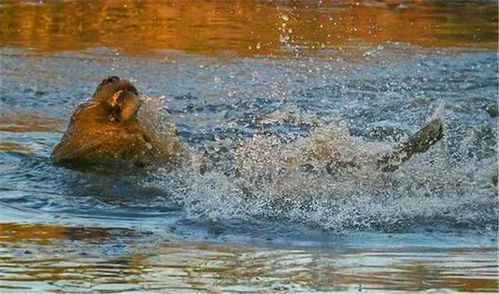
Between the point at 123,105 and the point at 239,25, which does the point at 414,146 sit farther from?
the point at 239,25

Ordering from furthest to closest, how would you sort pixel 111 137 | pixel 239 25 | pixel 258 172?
1. pixel 239 25
2. pixel 111 137
3. pixel 258 172

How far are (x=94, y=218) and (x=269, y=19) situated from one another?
1261cm

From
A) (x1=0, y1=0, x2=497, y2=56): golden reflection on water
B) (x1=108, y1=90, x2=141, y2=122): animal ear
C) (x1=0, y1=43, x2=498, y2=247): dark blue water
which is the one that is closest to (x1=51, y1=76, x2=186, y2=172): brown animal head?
(x1=108, y1=90, x2=141, y2=122): animal ear

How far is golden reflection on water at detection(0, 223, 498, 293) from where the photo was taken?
5.96 meters

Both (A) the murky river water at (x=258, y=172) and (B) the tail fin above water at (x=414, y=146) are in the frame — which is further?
(B) the tail fin above water at (x=414, y=146)

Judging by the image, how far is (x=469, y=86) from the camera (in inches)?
572

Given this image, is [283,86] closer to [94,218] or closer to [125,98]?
[125,98]

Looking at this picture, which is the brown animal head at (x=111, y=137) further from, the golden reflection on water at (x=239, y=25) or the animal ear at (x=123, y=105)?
the golden reflection on water at (x=239, y=25)

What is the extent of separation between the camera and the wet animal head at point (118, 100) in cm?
978

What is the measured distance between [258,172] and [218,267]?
2.88m

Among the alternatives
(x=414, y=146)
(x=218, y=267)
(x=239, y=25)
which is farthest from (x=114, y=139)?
(x=239, y=25)

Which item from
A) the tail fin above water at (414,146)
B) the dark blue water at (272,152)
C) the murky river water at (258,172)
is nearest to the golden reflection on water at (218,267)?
the murky river water at (258,172)

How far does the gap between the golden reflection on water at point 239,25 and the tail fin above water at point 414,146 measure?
7933mm

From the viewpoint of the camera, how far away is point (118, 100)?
980cm
